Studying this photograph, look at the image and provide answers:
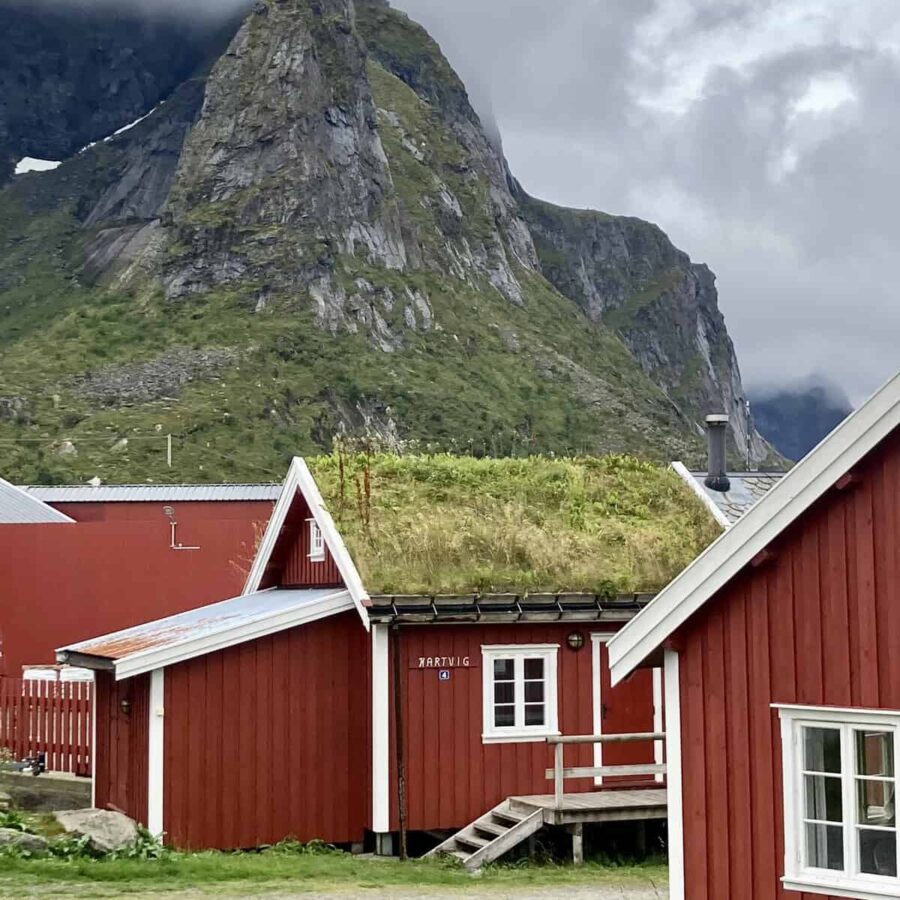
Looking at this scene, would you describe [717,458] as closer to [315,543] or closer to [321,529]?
[315,543]

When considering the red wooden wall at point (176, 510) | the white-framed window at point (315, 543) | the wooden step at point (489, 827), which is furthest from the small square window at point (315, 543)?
the red wooden wall at point (176, 510)

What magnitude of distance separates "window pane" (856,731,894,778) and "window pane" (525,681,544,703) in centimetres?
840

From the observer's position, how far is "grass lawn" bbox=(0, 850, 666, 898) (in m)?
14.4

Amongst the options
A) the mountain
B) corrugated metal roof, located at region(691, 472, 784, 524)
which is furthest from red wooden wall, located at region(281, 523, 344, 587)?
the mountain

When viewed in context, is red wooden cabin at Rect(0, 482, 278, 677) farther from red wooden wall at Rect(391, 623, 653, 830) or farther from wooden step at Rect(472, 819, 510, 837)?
wooden step at Rect(472, 819, 510, 837)

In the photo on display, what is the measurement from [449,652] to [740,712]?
742 cm

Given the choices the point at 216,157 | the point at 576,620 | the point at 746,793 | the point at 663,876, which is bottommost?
the point at 663,876

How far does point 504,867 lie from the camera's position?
668 inches

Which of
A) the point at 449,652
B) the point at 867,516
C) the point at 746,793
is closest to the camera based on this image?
the point at 867,516

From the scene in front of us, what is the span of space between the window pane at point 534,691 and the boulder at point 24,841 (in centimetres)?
574

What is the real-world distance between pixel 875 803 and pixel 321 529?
10310 millimetres

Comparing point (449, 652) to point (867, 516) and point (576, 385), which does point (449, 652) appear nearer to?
point (867, 516)

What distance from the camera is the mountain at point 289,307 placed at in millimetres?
106188

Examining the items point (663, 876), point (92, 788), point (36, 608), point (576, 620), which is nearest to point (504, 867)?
point (663, 876)
